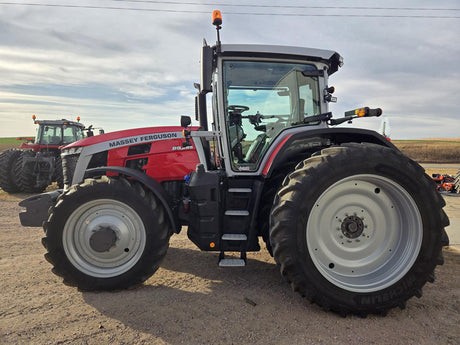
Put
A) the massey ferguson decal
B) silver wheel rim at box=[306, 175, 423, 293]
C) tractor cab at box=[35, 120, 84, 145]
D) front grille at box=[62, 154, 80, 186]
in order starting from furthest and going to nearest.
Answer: tractor cab at box=[35, 120, 84, 145], front grille at box=[62, 154, 80, 186], the massey ferguson decal, silver wheel rim at box=[306, 175, 423, 293]

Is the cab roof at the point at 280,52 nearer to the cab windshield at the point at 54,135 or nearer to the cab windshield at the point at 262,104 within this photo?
the cab windshield at the point at 262,104

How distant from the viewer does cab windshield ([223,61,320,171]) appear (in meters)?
3.36

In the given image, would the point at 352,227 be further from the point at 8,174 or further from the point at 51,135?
the point at 51,135

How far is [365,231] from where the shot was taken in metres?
2.85

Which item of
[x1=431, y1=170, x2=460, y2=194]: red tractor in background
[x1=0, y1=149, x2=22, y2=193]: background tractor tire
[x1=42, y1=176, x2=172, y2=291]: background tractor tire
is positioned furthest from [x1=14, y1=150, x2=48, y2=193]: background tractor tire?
[x1=431, y1=170, x2=460, y2=194]: red tractor in background

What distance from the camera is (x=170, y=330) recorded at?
239 cm

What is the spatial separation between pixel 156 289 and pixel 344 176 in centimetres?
210

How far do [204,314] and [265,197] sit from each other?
1298mm

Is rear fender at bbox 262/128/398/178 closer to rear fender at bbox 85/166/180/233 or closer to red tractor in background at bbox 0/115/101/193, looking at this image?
rear fender at bbox 85/166/180/233

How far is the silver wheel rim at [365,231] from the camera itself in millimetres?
2736

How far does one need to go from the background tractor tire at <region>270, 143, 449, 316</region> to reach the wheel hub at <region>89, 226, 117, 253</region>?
5.10 feet

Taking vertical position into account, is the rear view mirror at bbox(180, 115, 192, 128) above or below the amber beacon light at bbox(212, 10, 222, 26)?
below

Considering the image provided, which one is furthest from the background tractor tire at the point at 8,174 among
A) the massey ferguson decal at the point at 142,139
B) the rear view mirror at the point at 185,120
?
the rear view mirror at the point at 185,120

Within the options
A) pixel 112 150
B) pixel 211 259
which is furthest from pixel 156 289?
pixel 112 150
